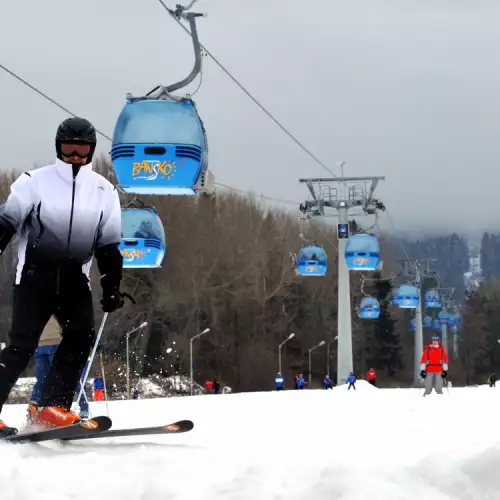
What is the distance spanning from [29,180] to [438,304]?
5682 cm

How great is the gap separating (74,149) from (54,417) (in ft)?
4.76

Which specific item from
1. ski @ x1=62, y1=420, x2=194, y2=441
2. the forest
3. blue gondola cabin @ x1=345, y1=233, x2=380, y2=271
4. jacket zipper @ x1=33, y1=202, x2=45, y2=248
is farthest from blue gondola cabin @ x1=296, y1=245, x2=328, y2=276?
jacket zipper @ x1=33, y1=202, x2=45, y2=248

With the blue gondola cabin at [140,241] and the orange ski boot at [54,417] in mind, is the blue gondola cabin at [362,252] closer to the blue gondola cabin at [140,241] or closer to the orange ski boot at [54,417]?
the blue gondola cabin at [140,241]

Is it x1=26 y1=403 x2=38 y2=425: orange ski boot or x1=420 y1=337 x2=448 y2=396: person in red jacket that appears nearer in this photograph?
x1=26 y1=403 x2=38 y2=425: orange ski boot

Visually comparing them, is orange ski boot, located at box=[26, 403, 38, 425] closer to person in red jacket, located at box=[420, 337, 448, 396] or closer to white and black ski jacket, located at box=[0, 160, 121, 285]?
white and black ski jacket, located at box=[0, 160, 121, 285]

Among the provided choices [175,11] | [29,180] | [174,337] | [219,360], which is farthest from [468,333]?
[29,180]

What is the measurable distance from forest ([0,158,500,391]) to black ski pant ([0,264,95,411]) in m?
37.4

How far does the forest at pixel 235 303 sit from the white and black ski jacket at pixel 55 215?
3756 cm

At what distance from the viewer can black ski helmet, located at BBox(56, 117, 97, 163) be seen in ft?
16.3

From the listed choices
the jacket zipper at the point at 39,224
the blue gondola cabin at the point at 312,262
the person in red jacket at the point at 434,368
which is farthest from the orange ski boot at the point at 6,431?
the blue gondola cabin at the point at 312,262

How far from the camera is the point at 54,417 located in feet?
16.4

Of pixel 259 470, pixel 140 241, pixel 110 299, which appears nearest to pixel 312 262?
pixel 140 241

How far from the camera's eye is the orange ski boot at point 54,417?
4969mm

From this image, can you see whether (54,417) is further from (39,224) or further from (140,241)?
(140,241)
